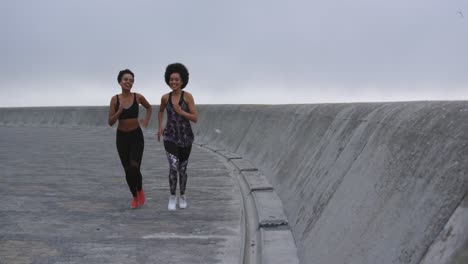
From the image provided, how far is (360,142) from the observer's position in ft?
15.9

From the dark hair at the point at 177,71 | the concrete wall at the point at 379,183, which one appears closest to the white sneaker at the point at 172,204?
the concrete wall at the point at 379,183

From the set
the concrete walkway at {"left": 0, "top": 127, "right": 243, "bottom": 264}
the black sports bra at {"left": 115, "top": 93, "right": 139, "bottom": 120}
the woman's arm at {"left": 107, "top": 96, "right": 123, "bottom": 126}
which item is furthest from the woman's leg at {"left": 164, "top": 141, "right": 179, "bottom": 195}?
the woman's arm at {"left": 107, "top": 96, "right": 123, "bottom": 126}

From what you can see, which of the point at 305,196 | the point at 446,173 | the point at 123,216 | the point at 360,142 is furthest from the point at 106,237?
the point at 446,173

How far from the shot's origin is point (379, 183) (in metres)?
3.72

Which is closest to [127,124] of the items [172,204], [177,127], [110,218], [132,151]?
[132,151]

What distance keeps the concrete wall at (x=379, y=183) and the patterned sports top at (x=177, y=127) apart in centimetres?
132

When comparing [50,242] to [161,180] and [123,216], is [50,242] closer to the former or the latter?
[123,216]

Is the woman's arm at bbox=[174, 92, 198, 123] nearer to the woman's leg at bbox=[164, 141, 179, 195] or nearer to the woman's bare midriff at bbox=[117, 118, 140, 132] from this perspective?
the woman's leg at bbox=[164, 141, 179, 195]

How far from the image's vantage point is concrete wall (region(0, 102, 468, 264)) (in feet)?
9.20

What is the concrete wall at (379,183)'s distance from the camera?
2.80 meters

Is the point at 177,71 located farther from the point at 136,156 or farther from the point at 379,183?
the point at 379,183

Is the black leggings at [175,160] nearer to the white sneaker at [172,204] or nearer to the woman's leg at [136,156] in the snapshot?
the white sneaker at [172,204]

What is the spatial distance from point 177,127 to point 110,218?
53.7 inches

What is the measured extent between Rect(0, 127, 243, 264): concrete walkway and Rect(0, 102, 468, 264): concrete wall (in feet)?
2.73
